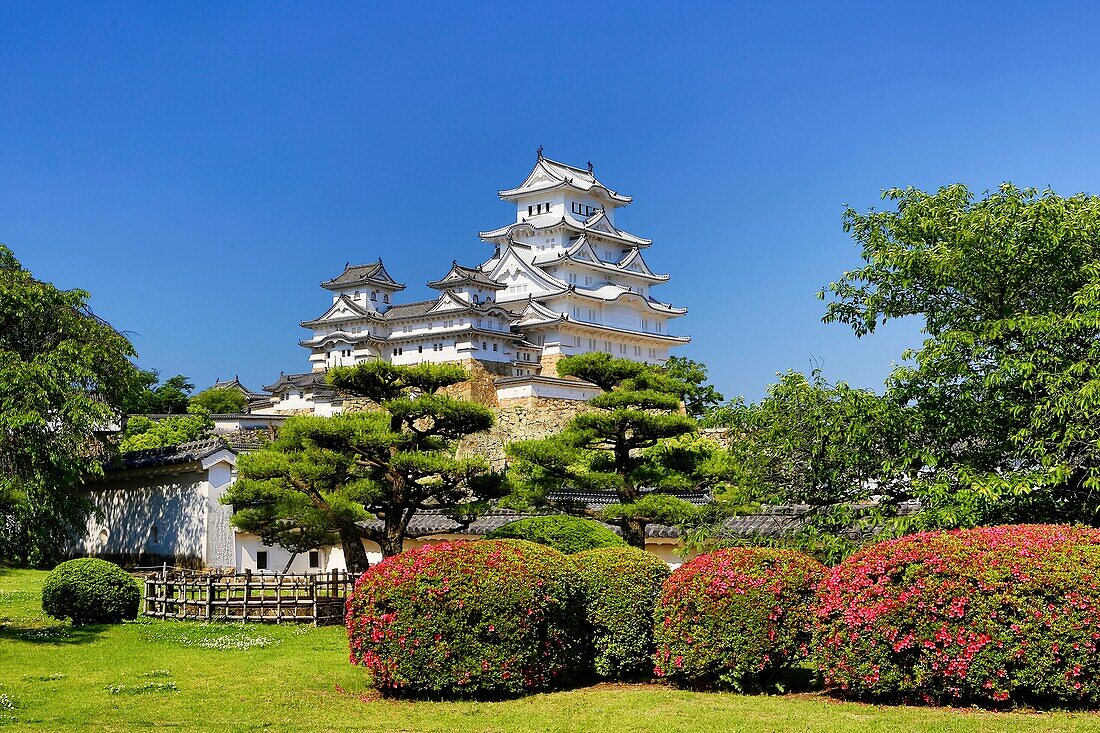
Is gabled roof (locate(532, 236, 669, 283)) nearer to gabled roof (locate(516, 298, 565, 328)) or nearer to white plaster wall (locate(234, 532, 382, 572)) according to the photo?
gabled roof (locate(516, 298, 565, 328))

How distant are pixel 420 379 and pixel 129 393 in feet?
31.4

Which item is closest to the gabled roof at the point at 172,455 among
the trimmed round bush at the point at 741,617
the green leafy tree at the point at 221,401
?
the trimmed round bush at the point at 741,617

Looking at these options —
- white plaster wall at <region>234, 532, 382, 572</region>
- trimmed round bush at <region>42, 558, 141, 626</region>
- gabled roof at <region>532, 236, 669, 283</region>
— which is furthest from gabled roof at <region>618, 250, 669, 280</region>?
trimmed round bush at <region>42, 558, 141, 626</region>

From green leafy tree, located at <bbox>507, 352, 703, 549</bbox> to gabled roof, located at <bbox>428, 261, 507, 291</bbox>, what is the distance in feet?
115

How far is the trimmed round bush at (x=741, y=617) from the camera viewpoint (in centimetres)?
1065

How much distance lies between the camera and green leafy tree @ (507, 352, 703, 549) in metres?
21.6

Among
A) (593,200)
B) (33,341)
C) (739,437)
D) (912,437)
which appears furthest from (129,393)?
(593,200)

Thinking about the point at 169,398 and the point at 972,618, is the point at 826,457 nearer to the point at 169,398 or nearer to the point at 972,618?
the point at 972,618

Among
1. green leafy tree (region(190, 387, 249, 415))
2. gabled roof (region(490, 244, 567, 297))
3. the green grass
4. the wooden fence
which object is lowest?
the green grass

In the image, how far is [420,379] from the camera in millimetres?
20875

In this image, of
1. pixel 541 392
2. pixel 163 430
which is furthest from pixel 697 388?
pixel 163 430

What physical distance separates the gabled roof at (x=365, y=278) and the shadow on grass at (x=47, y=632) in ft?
147

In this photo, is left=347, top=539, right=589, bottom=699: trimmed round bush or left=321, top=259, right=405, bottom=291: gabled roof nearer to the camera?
left=347, top=539, right=589, bottom=699: trimmed round bush

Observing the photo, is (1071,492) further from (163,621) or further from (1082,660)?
(163,621)
